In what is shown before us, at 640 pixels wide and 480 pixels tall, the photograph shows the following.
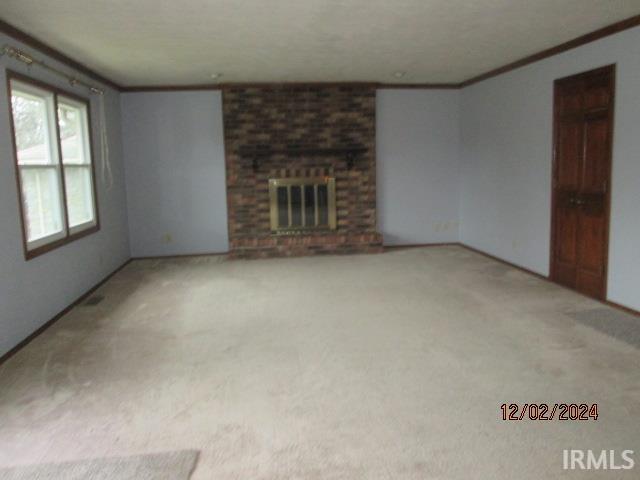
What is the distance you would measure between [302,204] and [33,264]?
3668 millimetres

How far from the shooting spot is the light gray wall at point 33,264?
11.6 ft

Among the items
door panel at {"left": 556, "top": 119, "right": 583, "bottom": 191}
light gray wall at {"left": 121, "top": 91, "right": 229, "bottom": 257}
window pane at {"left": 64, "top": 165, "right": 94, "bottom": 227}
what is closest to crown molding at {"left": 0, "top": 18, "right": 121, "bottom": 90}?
light gray wall at {"left": 121, "top": 91, "right": 229, "bottom": 257}

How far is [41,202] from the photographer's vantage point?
14.4 feet

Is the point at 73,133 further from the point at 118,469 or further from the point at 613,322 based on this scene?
the point at 613,322

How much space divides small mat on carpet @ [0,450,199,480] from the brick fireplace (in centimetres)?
461

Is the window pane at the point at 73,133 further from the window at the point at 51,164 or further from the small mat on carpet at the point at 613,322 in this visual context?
the small mat on carpet at the point at 613,322

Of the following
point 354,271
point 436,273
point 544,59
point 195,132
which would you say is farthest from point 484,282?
point 195,132

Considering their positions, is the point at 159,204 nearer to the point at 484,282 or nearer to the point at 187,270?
the point at 187,270

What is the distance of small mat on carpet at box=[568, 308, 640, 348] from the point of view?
3552mm

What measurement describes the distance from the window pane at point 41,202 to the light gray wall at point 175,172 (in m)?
2.29

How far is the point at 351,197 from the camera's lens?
709 cm

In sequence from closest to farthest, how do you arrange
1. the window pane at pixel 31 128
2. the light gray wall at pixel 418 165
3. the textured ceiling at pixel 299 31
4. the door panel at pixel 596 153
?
the textured ceiling at pixel 299 31 < the window pane at pixel 31 128 < the door panel at pixel 596 153 < the light gray wall at pixel 418 165
